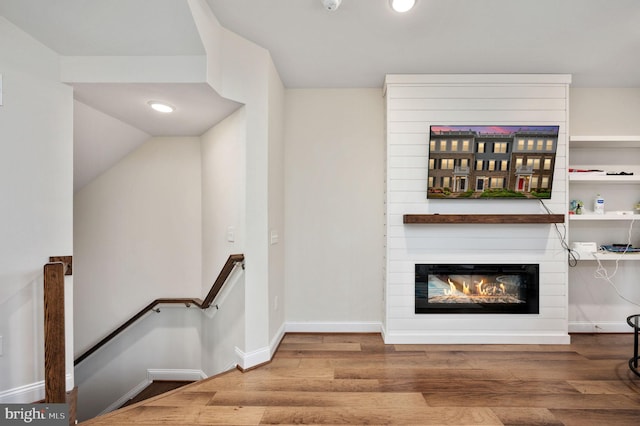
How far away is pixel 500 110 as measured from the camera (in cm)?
291

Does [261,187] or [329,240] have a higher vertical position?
[261,187]

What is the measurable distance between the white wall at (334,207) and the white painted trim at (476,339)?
35 centimetres

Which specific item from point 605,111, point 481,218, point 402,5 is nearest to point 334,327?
point 481,218

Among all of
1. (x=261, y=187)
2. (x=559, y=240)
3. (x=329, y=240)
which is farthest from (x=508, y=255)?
(x=261, y=187)

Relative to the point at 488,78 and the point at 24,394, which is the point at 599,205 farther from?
the point at 24,394

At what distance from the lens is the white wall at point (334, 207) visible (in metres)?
3.20

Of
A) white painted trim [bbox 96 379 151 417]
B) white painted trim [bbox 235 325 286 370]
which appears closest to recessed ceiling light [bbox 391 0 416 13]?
white painted trim [bbox 235 325 286 370]

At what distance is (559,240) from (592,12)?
190 centimetres

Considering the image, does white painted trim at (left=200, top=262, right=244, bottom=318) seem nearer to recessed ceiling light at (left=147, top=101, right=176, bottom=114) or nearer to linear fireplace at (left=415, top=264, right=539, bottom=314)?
recessed ceiling light at (left=147, top=101, right=176, bottom=114)

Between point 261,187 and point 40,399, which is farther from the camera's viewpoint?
point 261,187

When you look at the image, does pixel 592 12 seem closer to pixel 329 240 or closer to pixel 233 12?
pixel 233 12

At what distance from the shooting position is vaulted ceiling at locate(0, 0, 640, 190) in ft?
5.95

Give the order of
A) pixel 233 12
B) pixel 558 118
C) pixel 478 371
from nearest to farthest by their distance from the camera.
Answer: pixel 233 12, pixel 478 371, pixel 558 118

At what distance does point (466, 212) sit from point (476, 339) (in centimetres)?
122
